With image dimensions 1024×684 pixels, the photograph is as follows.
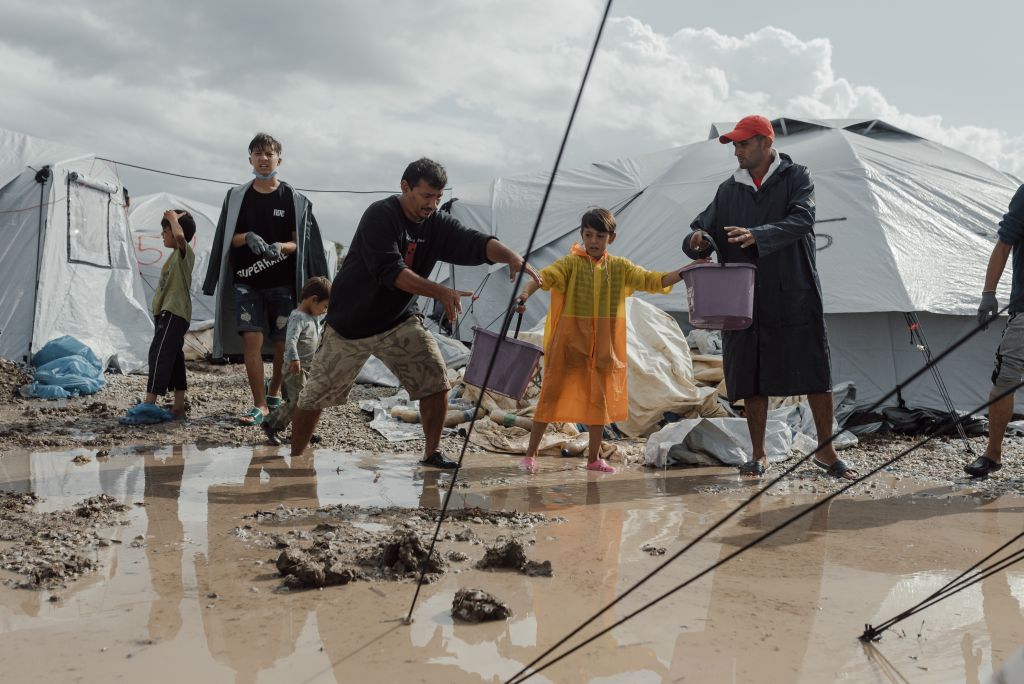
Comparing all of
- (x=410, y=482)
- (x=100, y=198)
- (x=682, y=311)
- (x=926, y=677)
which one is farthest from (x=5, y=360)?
(x=926, y=677)

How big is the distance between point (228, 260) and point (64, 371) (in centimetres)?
284

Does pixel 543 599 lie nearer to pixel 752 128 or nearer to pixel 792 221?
pixel 792 221

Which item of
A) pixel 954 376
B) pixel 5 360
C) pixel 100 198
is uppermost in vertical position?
pixel 100 198

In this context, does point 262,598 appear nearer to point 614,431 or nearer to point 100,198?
point 614,431

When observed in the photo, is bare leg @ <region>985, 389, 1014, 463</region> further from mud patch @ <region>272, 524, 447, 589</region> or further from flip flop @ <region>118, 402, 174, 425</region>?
flip flop @ <region>118, 402, 174, 425</region>

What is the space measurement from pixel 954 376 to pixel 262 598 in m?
6.23

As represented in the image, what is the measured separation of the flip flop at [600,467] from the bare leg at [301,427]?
147 cm

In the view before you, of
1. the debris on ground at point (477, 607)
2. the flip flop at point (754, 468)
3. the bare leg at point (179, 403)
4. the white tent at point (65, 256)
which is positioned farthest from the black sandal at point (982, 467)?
the white tent at point (65, 256)

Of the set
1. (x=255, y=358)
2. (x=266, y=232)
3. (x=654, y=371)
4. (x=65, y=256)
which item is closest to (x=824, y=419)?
(x=654, y=371)

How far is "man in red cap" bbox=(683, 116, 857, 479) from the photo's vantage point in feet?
14.6

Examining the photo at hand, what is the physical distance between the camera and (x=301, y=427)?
4.53 m

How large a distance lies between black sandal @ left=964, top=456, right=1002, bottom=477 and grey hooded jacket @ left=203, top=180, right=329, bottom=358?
384 centimetres

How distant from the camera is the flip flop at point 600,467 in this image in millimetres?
4678

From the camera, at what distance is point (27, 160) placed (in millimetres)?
8820
